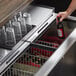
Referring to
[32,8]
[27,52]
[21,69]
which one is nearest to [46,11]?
[32,8]

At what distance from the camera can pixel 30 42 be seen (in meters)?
3.16

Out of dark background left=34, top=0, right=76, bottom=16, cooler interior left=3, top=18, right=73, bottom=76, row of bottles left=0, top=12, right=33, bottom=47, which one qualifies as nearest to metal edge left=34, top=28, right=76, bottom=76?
cooler interior left=3, top=18, right=73, bottom=76

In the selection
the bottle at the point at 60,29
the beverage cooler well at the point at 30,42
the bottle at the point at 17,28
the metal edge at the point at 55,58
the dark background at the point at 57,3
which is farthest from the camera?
the dark background at the point at 57,3

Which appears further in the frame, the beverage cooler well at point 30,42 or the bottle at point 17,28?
the bottle at point 17,28

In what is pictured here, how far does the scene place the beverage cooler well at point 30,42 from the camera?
286 centimetres

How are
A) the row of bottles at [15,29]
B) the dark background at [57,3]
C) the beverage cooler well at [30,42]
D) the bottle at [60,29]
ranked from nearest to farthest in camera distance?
the beverage cooler well at [30,42], the row of bottles at [15,29], the bottle at [60,29], the dark background at [57,3]

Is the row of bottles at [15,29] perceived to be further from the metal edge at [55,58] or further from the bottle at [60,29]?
the metal edge at [55,58]

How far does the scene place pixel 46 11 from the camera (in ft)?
12.1

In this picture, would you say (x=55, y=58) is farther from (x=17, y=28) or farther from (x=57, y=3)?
(x=57, y=3)

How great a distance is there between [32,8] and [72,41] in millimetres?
938

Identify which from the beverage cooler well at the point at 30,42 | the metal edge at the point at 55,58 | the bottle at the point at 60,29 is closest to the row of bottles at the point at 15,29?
the beverage cooler well at the point at 30,42

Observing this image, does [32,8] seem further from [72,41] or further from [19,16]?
[72,41]

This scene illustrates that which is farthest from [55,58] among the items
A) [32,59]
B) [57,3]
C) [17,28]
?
[57,3]

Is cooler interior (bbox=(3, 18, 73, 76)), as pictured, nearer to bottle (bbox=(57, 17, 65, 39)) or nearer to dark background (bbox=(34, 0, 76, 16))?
bottle (bbox=(57, 17, 65, 39))
